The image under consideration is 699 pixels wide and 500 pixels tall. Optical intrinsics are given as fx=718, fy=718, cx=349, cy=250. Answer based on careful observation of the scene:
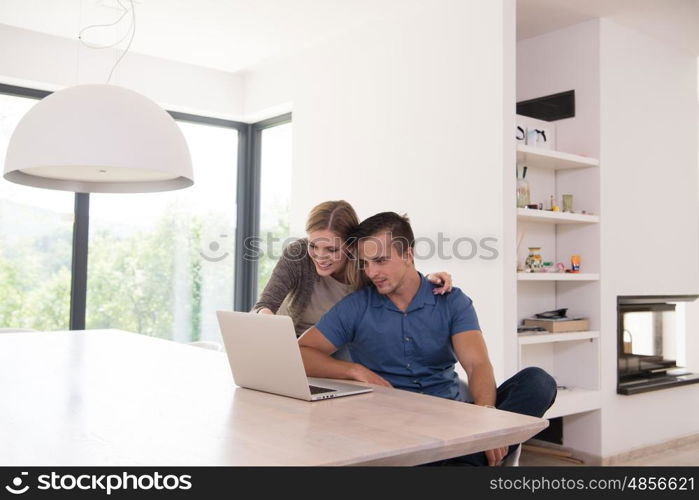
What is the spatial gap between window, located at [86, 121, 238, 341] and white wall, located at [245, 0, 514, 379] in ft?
2.97

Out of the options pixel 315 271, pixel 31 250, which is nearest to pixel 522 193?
pixel 315 271

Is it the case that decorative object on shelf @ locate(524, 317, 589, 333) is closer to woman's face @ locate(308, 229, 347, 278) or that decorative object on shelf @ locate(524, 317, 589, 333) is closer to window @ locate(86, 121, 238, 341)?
woman's face @ locate(308, 229, 347, 278)

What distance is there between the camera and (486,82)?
3.73 metres

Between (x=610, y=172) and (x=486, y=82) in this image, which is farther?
(x=610, y=172)

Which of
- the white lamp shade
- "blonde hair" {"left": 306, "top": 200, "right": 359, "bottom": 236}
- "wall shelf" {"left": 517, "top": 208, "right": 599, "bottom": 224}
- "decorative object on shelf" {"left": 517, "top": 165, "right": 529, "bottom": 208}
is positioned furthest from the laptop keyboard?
"decorative object on shelf" {"left": 517, "top": 165, "right": 529, "bottom": 208}

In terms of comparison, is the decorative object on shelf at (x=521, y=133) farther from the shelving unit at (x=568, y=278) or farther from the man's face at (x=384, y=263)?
the man's face at (x=384, y=263)

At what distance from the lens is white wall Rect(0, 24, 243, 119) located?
14.8ft

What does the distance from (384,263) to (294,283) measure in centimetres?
64

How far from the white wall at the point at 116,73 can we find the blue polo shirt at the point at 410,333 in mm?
3286
